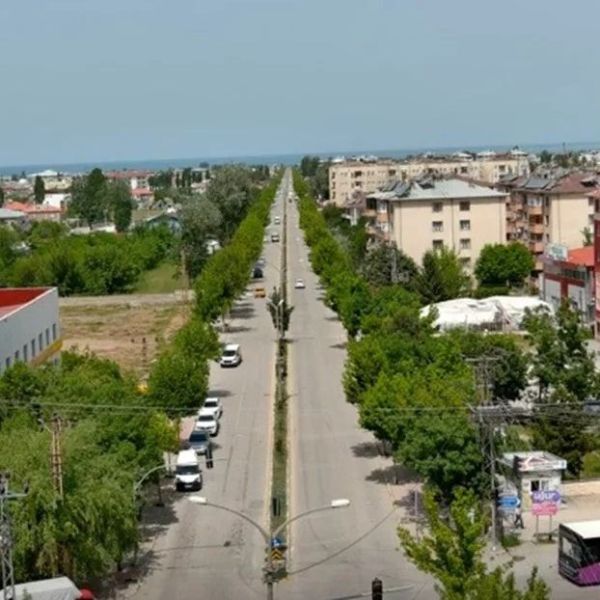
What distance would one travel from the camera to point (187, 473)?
33.6 metres

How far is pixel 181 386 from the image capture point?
37.6 metres

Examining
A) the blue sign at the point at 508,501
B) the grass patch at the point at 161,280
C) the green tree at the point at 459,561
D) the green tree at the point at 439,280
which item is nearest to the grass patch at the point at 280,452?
the blue sign at the point at 508,501

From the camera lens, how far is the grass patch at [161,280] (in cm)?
8938

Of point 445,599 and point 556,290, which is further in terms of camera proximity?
point 556,290

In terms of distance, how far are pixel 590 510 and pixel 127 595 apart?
11.8 meters

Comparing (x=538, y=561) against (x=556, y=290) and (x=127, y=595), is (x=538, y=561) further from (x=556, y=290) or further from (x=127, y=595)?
(x=556, y=290)

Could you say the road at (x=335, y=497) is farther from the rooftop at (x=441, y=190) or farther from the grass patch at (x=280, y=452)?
the rooftop at (x=441, y=190)

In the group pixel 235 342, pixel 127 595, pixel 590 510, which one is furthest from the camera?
pixel 235 342

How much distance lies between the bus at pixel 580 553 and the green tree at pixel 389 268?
4578 cm

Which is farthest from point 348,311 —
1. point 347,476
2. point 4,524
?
point 4,524

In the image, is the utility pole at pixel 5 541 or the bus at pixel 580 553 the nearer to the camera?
the utility pole at pixel 5 541

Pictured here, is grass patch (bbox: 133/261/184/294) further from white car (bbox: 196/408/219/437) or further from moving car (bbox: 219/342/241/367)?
white car (bbox: 196/408/219/437)

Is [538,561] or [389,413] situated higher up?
[389,413]

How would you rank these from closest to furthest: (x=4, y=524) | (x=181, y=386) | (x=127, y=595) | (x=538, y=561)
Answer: (x=4, y=524)
(x=127, y=595)
(x=538, y=561)
(x=181, y=386)
